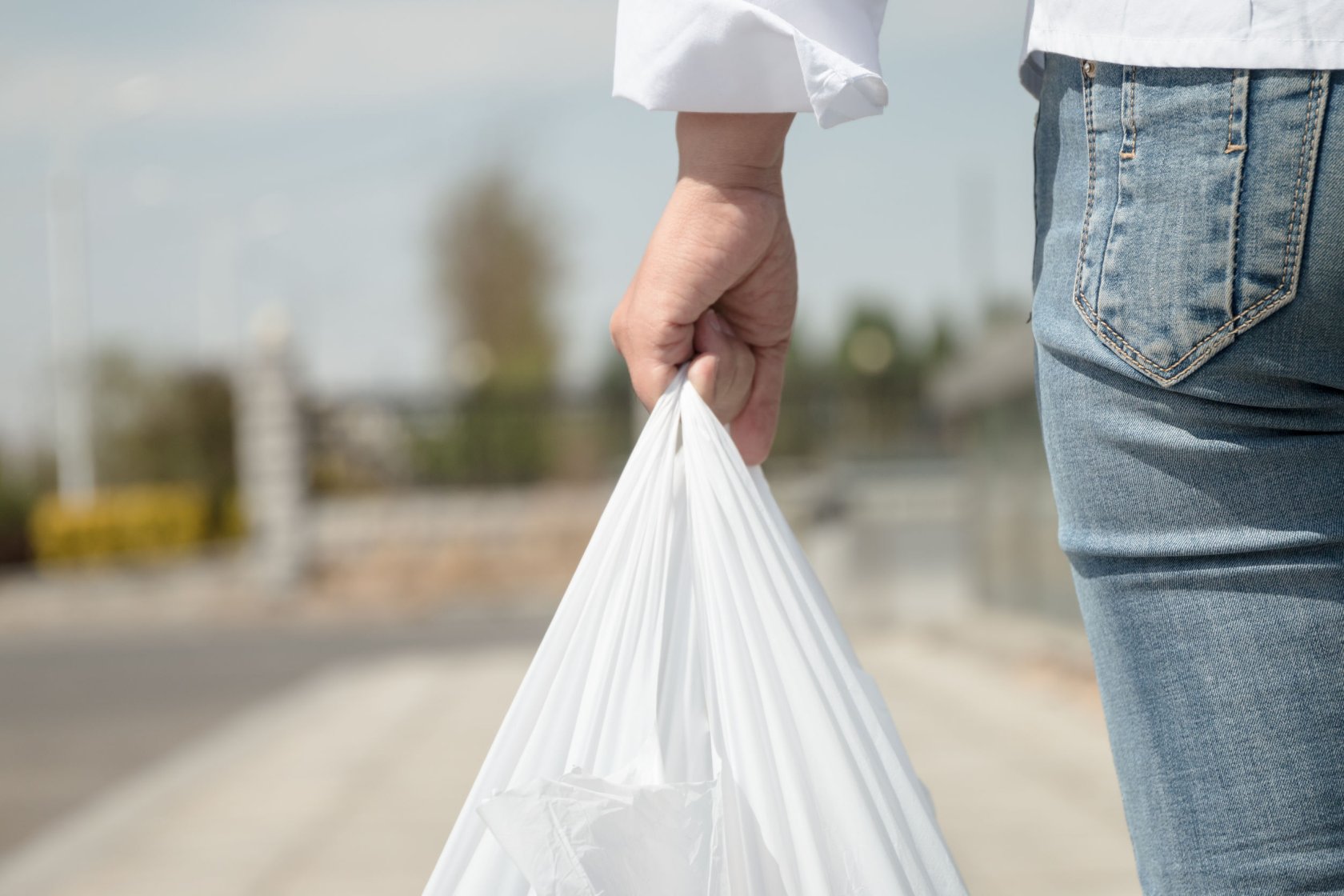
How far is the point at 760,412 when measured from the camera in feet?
3.99

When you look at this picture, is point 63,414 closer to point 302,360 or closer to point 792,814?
point 302,360

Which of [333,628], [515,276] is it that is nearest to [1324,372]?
[333,628]

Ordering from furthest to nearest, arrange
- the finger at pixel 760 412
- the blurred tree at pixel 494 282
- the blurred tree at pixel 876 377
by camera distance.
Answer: the blurred tree at pixel 494 282
the blurred tree at pixel 876 377
the finger at pixel 760 412

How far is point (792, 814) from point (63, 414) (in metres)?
22.6

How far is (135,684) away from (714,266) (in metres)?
9.41

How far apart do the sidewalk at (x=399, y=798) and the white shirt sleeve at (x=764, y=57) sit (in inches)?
104

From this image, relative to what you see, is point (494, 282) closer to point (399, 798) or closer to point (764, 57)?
→ point (399, 798)

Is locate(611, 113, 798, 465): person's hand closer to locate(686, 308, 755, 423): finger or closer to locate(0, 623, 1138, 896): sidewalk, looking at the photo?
locate(686, 308, 755, 423): finger

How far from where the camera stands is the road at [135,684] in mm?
6031

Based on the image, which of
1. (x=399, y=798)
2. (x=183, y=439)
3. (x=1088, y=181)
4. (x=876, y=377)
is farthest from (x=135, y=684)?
(x=876, y=377)

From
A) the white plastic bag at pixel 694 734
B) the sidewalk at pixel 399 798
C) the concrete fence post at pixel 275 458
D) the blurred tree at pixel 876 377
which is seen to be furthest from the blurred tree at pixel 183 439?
the white plastic bag at pixel 694 734

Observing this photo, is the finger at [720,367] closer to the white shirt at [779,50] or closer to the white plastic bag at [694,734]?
the white plastic bag at [694,734]

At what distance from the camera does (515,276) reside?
2645cm

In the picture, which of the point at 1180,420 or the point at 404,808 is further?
the point at 404,808
